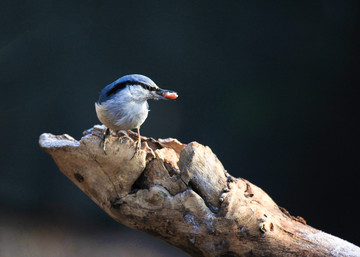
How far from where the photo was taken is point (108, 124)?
1.77 meters

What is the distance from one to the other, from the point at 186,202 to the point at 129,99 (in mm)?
505

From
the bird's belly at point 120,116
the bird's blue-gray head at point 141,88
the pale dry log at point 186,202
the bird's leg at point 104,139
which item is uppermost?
the bird's blue-gray head at point 141,88

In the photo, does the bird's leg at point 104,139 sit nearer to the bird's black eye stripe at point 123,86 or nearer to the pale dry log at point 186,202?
the pale dry log at point 186,202

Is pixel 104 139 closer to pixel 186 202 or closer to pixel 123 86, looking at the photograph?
pixel 123 86

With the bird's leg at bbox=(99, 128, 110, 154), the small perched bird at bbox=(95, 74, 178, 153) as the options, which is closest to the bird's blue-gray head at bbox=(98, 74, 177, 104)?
the small perched bird at bbox=(95, 74, 178, 153)

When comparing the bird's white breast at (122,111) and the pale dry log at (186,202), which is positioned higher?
the bird's white breast at (122,111)

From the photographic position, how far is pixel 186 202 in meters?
1.65

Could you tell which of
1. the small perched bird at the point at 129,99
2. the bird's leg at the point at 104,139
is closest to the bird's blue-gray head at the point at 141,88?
the small perched bird at the point at 129,99

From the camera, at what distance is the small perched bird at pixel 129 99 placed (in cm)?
173

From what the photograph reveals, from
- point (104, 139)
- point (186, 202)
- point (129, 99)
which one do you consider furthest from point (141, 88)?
point (186, 202)

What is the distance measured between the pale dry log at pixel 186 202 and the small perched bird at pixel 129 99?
0.09m

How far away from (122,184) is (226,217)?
457 mm

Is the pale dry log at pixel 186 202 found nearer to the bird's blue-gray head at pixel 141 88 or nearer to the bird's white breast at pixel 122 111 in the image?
the bird's white breast at pixel 122 111

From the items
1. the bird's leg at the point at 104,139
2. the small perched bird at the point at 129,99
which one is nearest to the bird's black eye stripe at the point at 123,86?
the small perched bird at the point at 129,99
